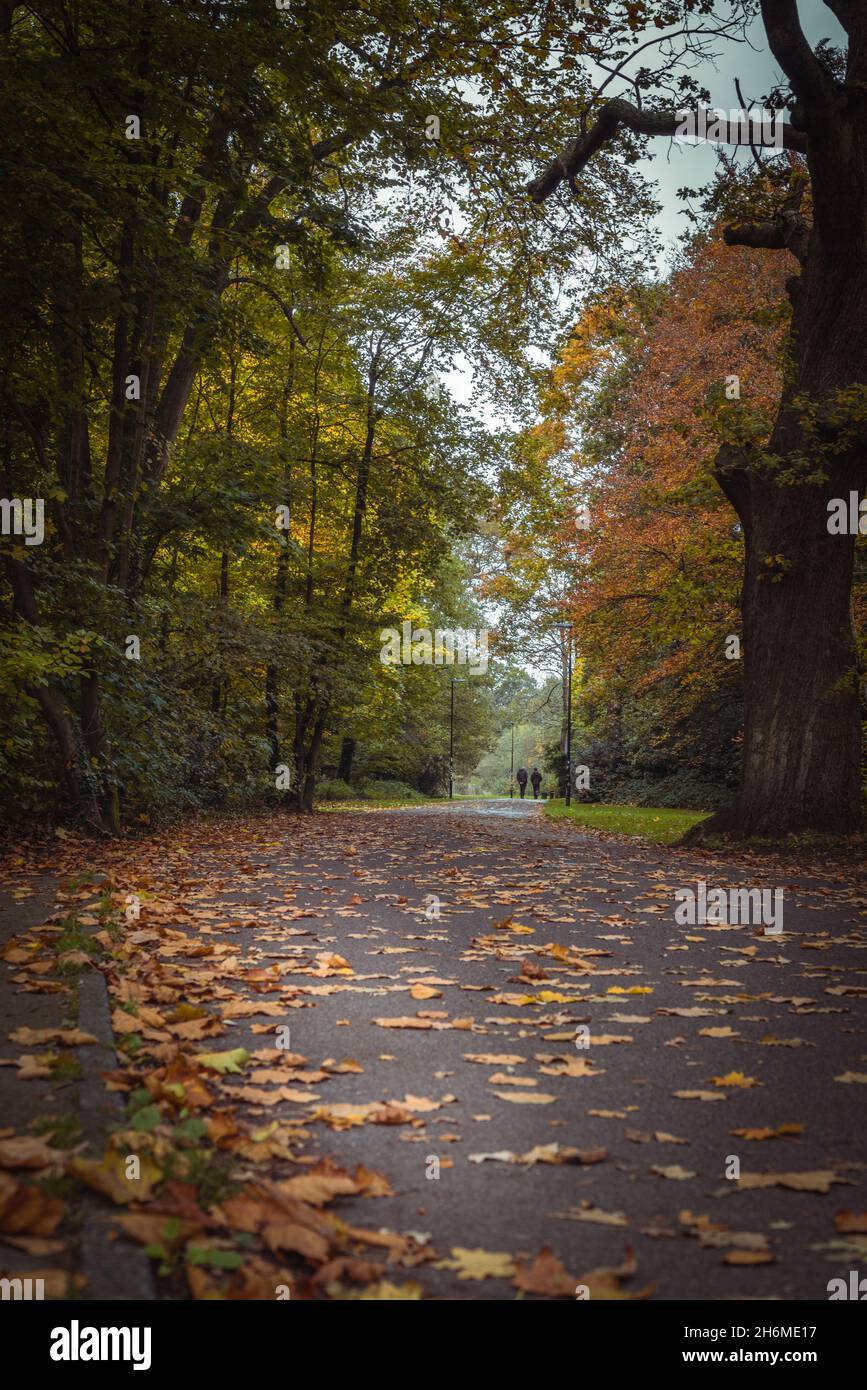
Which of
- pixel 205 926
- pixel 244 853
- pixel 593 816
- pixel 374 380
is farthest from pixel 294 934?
pixel 374 380

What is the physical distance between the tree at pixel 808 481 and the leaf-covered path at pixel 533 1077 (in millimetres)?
4332

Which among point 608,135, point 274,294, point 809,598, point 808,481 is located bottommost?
point 809,598

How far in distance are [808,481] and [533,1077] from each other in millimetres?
10308

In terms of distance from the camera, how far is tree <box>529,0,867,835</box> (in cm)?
1177

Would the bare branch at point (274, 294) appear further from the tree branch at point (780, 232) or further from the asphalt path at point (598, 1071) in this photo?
the asphalt path at point (598, 1071)

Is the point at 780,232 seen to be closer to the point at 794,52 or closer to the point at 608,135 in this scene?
the point at 794,52

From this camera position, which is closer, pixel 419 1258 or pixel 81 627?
pixel 419 1258

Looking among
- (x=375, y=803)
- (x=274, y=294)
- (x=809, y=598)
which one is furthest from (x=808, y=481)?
(x=375, y=803)

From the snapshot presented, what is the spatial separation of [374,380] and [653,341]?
7.26 metres

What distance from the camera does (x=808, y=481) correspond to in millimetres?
12086

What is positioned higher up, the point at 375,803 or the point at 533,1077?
the point at 533,1077
